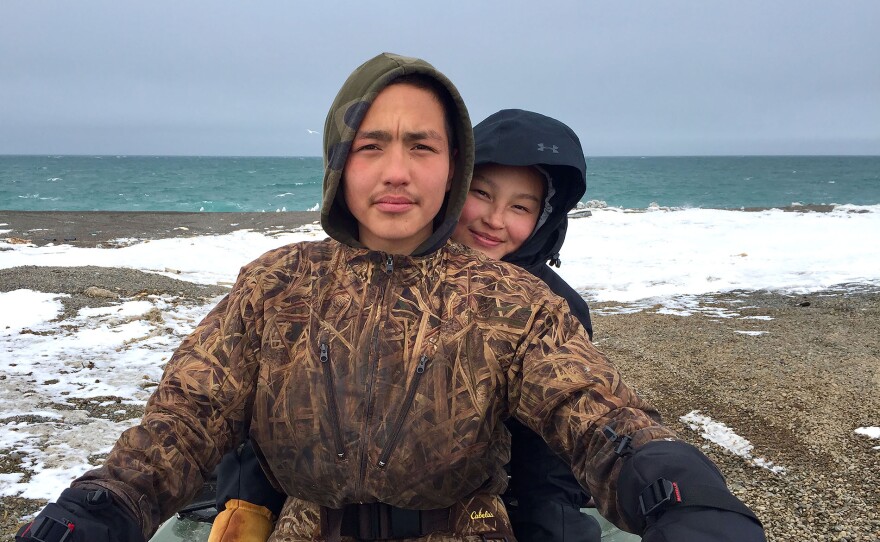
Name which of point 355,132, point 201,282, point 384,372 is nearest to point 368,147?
point 355,132

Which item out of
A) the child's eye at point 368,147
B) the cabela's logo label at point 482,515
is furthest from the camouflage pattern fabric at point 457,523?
the child's eye at point 368,147

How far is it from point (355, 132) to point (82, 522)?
1.16 metres

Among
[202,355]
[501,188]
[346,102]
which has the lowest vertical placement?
[202,355]

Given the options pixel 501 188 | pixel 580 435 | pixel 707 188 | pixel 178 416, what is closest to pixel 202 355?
pixel 178 416

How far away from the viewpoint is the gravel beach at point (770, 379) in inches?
153

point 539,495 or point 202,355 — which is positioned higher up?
point 202,355

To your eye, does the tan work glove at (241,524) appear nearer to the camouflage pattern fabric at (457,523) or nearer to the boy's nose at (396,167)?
the camouflage pattern fabric at (457,523)

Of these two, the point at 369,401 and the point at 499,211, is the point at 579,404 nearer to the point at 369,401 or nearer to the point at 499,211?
the point at 369,401

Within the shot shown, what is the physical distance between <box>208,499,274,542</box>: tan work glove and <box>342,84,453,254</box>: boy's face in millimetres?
1040

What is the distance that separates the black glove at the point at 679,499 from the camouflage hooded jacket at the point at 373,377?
0.65 feet

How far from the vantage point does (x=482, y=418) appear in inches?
73.0

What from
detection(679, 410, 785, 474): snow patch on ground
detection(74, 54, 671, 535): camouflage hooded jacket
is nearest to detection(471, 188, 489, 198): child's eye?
detection(74, 54, 671, 535): camouflage hooded jacket

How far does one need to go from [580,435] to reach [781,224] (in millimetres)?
21161

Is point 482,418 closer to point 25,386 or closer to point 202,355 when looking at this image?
point 202,355
